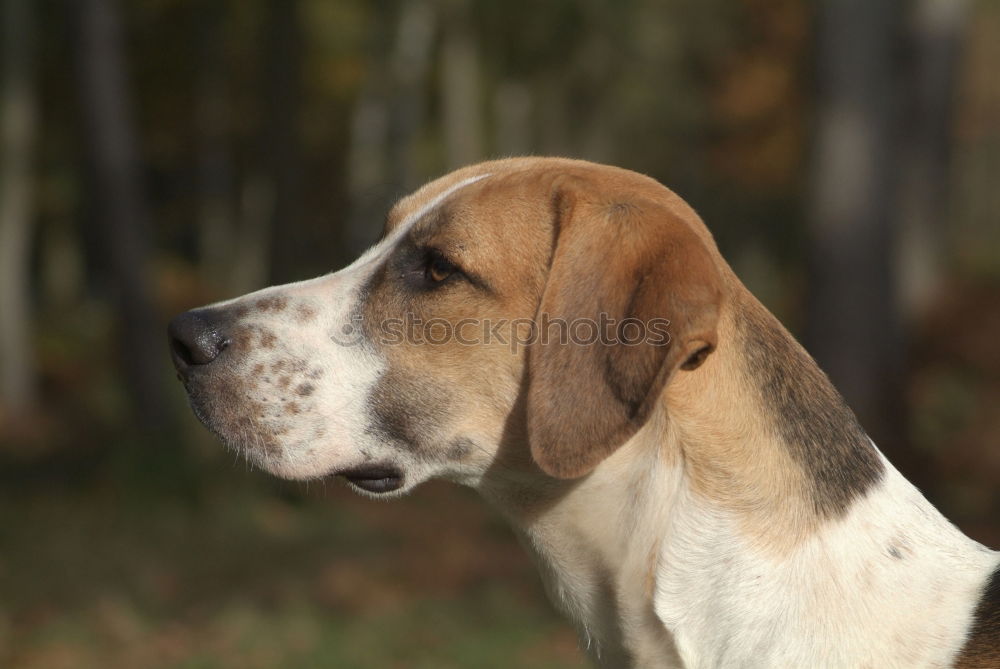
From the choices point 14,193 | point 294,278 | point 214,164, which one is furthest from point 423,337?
point 214,164

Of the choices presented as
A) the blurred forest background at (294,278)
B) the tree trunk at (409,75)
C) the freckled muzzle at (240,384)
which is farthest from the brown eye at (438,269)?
the tree trunk at (409,75)

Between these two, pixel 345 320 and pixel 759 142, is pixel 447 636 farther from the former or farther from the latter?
pixel 759 142

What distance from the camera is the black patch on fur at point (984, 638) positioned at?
2840 millimetres

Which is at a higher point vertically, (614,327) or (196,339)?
(614,327)

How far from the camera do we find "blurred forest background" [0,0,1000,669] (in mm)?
8352

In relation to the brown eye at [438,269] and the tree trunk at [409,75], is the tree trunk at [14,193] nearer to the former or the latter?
the tree trunk at [409,75]

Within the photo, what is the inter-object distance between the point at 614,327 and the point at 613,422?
0.80 feet

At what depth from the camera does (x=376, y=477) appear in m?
3.45

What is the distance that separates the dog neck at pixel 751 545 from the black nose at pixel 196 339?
1083mm

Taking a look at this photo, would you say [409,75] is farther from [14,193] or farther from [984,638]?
[984,638]

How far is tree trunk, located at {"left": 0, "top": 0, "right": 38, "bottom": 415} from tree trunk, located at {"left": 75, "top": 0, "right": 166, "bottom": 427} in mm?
4434

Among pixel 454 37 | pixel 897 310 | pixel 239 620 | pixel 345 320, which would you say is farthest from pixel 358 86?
pixel 345 320

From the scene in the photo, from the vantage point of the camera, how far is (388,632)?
7.89 metres

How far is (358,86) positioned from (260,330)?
30220mm
